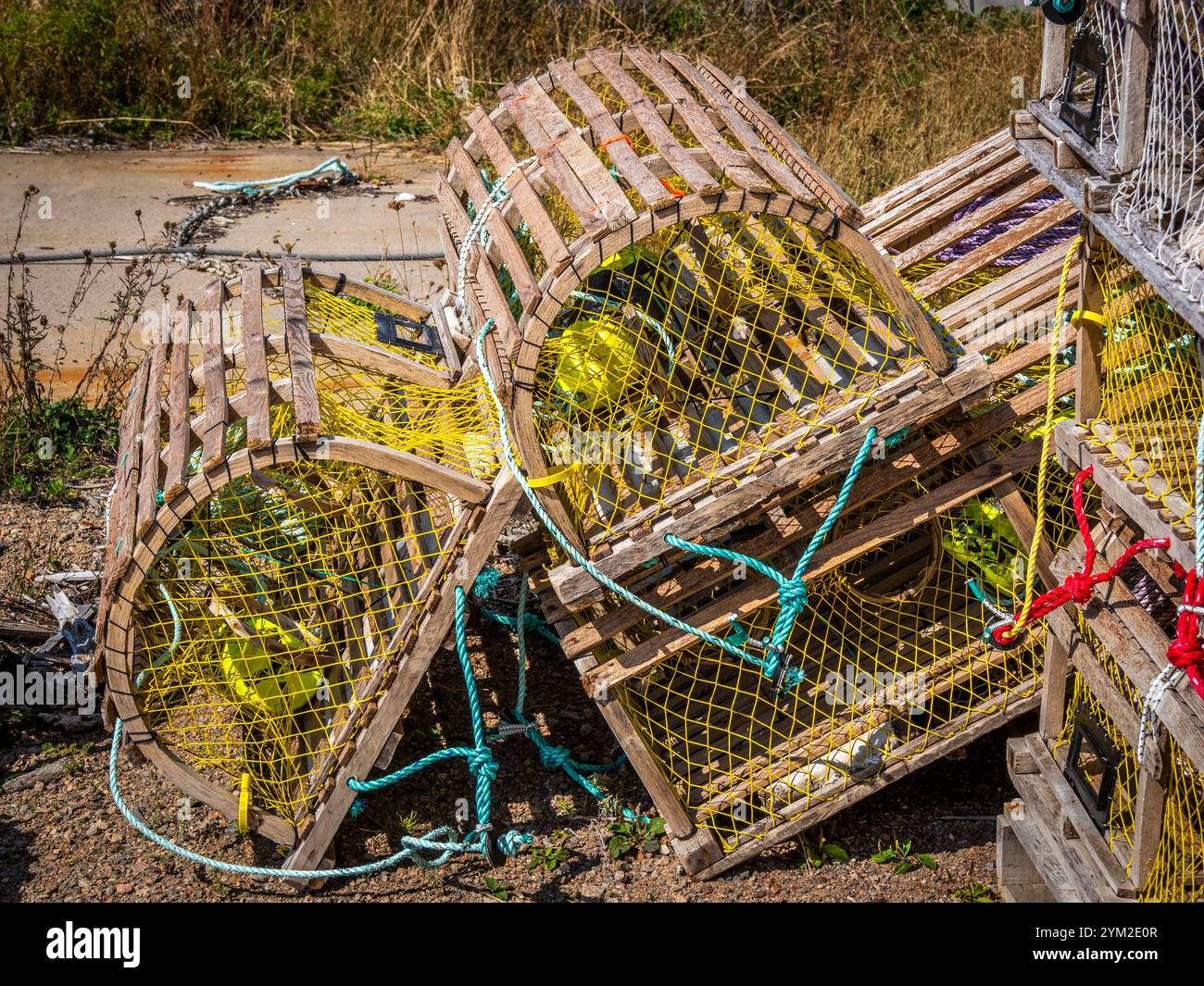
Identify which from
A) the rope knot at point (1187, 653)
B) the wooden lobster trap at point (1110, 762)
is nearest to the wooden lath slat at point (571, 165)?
the wooden lobster trap at point (1110, 762)

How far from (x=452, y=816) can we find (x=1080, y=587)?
167 centimetres

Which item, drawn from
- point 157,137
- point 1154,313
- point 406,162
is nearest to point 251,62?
point 157,137

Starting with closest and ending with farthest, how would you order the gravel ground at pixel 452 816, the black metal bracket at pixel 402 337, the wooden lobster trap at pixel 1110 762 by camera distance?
1. the wooden lobster trap at pixel 1110 762
2. the gravel ground at pixel 452 816
3. the black metal bracket at pixel 402 337

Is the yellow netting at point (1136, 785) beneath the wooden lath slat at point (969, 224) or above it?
beneath

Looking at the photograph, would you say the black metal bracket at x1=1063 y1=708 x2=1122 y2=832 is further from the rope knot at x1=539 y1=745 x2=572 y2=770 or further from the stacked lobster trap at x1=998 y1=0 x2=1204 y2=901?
the rope knot at x1=539 y1=745 x2=572 y2=770

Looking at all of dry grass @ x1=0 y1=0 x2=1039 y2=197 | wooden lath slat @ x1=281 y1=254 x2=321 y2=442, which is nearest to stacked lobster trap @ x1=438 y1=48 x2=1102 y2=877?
wooden lath slat @ x1=281 y1=254 x2=321 y2=442

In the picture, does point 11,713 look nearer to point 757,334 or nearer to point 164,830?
point 164,830

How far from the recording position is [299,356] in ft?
8.89

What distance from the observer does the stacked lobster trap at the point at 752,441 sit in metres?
2.51

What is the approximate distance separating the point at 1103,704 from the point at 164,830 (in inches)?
88.4

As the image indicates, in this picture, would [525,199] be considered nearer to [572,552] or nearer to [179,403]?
[572,552]

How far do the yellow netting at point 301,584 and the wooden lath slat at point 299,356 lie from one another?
92 mm

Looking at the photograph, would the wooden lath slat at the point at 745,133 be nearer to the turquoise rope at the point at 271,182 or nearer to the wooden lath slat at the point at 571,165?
the wooden lath slat at the point at 571,165

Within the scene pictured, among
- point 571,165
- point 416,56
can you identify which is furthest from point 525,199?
point 416,56
